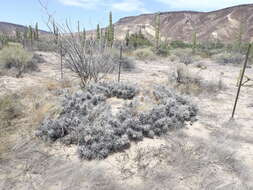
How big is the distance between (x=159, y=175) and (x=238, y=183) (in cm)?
118

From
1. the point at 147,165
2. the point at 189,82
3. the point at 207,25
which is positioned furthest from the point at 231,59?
the point at 207,25

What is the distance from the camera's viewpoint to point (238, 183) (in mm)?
2959

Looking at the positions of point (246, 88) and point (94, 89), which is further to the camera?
point (246, 88)

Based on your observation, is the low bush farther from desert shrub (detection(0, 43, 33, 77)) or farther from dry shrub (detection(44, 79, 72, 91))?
dry shrub (detection(44, 79, 72, 91))

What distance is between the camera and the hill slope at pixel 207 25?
57.9 m

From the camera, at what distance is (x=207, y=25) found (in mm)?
66125

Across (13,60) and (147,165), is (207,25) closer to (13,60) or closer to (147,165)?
(13,60)

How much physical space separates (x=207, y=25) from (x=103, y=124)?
72.2 metres

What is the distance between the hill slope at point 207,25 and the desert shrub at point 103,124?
48085mm

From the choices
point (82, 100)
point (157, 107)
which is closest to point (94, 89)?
point (82, 100)

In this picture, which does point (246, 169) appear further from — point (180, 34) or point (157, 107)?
point (180, 34)

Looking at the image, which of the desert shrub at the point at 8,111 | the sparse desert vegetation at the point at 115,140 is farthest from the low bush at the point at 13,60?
the desert shrub at the point at 8,111

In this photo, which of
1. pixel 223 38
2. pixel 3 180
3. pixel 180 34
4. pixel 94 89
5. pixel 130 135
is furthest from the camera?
pixel 180 34

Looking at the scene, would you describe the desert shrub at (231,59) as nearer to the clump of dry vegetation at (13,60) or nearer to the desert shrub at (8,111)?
the clump of dry vegetation at (13,60)
